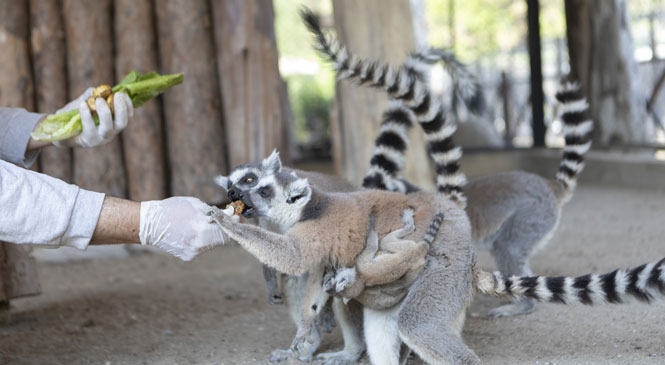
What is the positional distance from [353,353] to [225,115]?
11.5ft

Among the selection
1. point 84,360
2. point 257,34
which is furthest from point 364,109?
point 84,360

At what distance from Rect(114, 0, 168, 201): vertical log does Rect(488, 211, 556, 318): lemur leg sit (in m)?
3.19

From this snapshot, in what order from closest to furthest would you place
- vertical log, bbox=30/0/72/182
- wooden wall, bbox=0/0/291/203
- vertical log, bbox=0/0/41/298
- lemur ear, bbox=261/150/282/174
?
lemur ear, bbox=261/150/282/174 < vertical log, bbox=0/0/41/298 < vertical log, bbox=30/0/72/182 < wooden wall, bbox=0/0/291/203

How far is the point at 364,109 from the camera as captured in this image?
7230mm

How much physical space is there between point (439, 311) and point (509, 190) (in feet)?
6.96

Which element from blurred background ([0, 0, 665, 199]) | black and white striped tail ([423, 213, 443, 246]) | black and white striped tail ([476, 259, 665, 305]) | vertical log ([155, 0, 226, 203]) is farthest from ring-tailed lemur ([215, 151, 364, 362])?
vertical log ([155, 0, 226, 203])

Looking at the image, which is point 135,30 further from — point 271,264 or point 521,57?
point 521,57

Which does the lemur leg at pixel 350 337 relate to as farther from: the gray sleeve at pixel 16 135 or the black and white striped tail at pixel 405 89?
the gray sleeve at pixel 16 135

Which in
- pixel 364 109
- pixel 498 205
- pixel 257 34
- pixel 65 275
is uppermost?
pixel 257 34

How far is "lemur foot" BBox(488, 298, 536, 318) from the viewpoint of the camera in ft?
17.0

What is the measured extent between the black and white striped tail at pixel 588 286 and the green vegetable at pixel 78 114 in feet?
6.65

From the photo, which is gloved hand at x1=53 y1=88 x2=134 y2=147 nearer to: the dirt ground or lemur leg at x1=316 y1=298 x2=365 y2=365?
the dirt ground

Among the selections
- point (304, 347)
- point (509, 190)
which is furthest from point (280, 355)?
point (509, 190)

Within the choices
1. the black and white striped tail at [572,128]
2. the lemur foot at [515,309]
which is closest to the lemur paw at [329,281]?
the lemur foot at [515,309]
